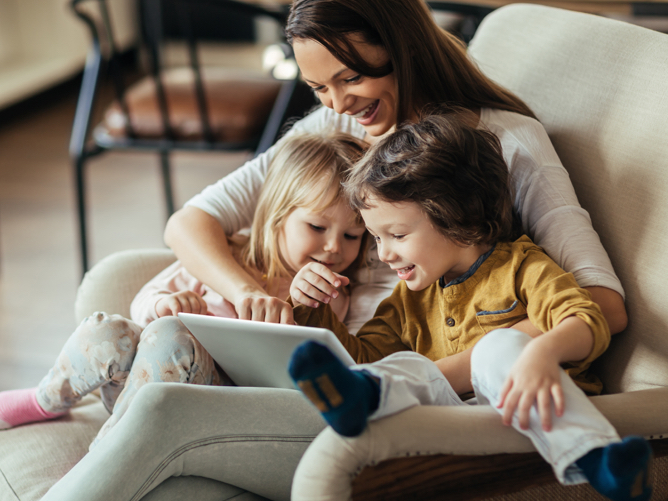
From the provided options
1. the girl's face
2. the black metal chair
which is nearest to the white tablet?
the girl's face

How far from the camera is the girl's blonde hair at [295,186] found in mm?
1199

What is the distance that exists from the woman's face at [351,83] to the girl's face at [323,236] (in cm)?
17

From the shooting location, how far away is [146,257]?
140 centimetres

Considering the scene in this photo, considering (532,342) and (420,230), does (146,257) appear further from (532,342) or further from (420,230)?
(532,342)

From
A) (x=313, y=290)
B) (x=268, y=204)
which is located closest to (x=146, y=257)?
(x=268, y=204)

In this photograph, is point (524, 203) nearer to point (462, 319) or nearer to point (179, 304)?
point (462, 319)

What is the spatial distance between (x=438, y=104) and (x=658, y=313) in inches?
18.7

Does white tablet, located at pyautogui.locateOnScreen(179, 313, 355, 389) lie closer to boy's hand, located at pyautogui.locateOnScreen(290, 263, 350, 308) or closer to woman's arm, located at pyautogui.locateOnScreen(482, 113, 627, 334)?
boy's hand, located at pyautogui.locateOnScreen(290, 263, 350, 308)

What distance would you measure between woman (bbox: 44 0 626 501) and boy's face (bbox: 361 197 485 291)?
13 centimetres

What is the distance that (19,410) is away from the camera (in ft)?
3.86

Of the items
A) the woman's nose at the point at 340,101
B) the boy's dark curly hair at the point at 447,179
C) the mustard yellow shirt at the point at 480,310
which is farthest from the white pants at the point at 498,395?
the woman's nose at the point at 340,101

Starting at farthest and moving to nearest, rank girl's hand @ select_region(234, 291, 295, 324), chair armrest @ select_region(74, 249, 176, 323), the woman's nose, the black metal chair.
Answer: the black metal chair < chair armrest @ select_region(74, 249, 176, 323) < the woman's nose < girl's hand @ select_region(234, 291, 295, 324)

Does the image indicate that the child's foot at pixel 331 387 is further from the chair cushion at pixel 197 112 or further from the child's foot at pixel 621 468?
the chair cushion at pixel 197 112

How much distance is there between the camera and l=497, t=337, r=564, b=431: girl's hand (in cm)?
74
